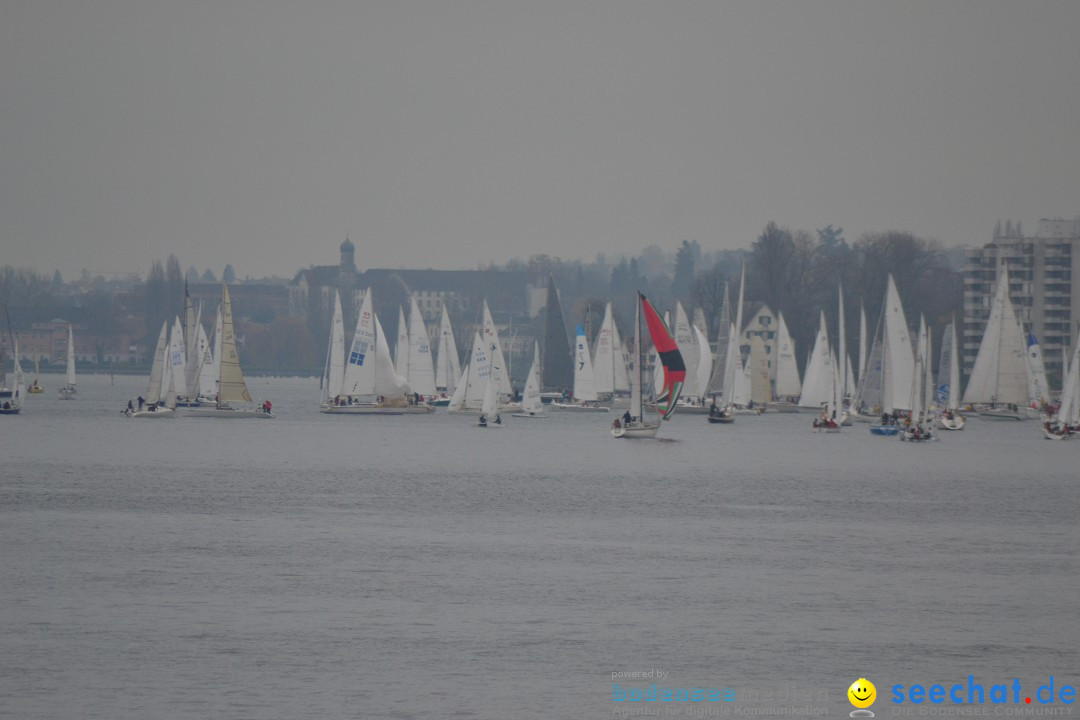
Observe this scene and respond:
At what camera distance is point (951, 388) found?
109 metres

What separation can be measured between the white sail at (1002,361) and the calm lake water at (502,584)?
37997mm

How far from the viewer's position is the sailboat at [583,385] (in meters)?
109

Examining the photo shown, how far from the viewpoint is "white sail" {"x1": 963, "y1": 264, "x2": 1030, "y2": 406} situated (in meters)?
105

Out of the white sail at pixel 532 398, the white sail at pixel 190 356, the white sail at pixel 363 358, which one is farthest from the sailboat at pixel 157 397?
the white sail at pixel 532 398

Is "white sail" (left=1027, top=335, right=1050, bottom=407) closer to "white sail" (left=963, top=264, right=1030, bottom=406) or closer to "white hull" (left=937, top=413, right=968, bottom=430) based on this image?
"white sail" (left=963, top=264, right=1030, bottom=406)

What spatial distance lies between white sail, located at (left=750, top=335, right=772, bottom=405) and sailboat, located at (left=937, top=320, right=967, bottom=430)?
12.6m

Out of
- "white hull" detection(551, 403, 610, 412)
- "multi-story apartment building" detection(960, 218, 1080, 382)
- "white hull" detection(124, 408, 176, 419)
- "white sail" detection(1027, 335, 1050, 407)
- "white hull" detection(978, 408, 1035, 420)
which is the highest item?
"multi-story apartment building" detection(960, 218, 1080, 382)

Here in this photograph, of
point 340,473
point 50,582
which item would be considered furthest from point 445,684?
point 340,473

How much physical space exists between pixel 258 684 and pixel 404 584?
8947 mm

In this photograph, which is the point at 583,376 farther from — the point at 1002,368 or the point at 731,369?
the point at 1002,368

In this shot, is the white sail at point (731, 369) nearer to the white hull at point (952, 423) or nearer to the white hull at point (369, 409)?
the white hull at point (952, 423)

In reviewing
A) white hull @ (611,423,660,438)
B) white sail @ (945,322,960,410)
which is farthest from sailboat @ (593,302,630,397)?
white hull @ (611,423,660,438)

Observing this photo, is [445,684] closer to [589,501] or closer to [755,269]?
[589,501]

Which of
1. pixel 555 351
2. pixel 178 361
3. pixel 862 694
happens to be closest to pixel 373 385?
pixel 178 361
